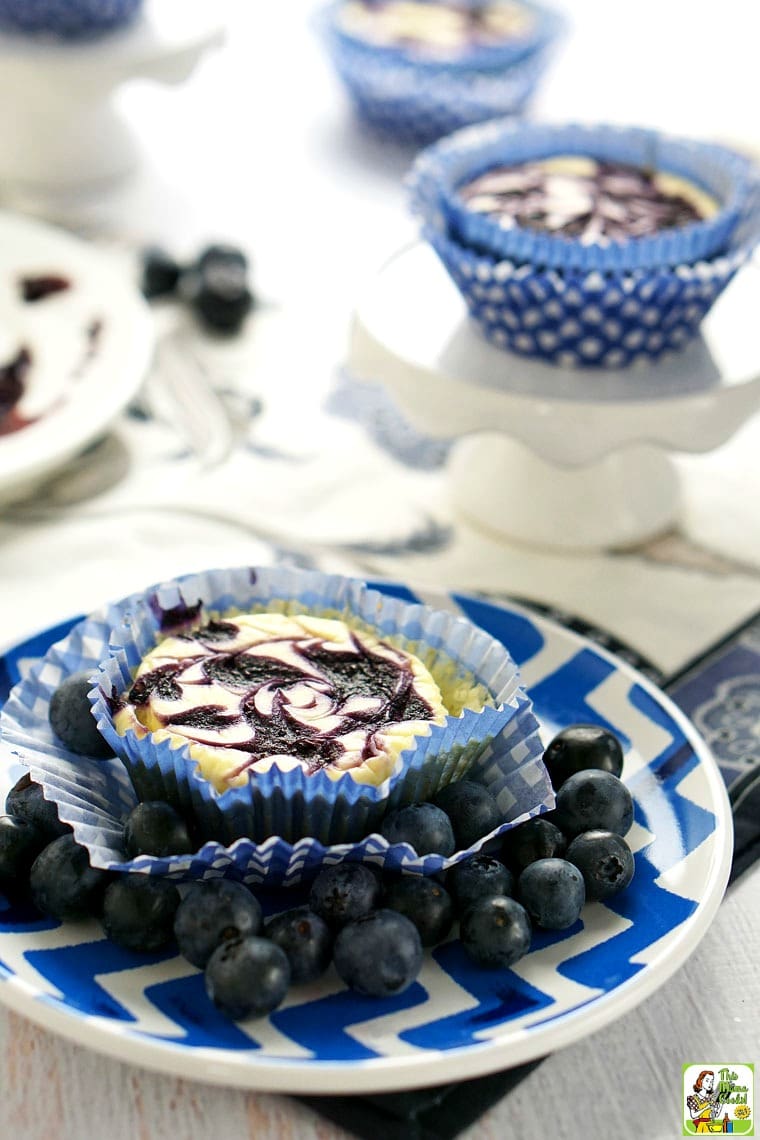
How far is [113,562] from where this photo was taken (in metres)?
1.31

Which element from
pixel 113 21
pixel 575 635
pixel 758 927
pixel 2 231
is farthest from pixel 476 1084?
pixel 113 21

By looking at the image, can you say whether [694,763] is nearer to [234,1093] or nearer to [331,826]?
[331,826]

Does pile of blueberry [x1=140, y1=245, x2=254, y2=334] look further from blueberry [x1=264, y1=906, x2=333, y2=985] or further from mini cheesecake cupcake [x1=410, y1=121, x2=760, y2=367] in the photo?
blueberry [x1=264, y1=906, x2=333, y2=985]

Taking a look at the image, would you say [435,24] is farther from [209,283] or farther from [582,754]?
[582,754]

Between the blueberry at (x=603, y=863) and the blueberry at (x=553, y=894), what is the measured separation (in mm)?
19

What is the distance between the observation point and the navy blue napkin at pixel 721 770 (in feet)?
2.59

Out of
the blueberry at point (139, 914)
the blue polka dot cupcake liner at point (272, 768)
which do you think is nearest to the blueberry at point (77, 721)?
the blue polka dot cupcake liner at point (272, 768)

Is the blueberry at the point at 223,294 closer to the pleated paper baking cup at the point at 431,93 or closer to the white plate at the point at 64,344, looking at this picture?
the white plate at the point at 64,344

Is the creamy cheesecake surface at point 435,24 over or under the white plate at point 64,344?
over

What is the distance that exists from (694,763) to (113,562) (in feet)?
1.95

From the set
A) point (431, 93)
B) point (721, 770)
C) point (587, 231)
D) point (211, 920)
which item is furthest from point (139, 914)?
point (431, 93)

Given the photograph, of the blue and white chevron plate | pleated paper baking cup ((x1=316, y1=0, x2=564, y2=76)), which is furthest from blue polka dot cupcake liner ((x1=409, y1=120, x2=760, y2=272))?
pleated paper baking cup ((x1=316, y1=0, x2=564, y2=76))

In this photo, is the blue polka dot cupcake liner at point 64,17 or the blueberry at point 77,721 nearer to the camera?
the blueberry at point 77,721

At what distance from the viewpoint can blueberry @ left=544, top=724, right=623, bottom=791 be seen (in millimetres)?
955
